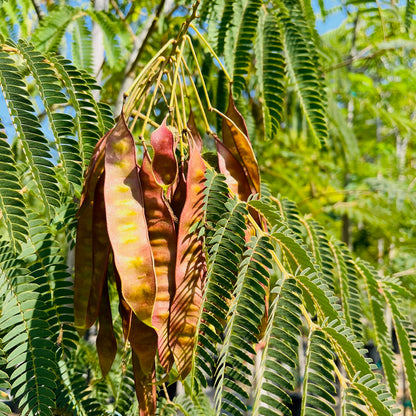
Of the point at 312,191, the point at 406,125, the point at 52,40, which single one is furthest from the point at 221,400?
the point at 312,191

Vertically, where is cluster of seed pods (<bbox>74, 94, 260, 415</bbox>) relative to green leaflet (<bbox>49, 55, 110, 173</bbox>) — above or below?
below

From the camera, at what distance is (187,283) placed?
0.67m

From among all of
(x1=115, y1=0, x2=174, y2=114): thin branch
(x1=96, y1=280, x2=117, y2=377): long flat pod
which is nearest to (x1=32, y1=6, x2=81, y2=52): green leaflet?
(x1=115, y1=0, x2=174, y2=114): thin branch

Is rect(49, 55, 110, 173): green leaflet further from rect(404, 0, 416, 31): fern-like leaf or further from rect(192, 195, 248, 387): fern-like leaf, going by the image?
rect(404, 0, 416, 31): fern-like leaf

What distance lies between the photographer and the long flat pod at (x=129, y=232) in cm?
62

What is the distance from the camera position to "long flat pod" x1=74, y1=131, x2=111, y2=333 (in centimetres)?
69

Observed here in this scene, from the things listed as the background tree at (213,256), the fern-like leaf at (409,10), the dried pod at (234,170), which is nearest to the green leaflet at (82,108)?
the background tree at (213,256)

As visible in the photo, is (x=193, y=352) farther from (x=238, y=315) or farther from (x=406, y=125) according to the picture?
(x=406, y=125)

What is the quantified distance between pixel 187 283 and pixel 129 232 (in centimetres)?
11

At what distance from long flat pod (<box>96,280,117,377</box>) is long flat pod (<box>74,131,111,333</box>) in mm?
30

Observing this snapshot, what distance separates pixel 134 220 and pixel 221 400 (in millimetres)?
258

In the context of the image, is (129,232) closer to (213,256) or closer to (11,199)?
(213,256)

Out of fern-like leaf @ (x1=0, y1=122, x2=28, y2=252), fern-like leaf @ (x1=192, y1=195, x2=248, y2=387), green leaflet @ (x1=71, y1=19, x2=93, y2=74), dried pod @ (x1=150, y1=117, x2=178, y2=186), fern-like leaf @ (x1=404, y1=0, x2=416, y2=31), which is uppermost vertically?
fern-like leaf @ (x1=404, y1=0, x2=416, y2=31)

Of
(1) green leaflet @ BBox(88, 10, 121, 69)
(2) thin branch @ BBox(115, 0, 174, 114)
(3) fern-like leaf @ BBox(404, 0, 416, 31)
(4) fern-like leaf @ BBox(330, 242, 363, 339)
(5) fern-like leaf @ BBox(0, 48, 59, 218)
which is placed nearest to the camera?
(5) fern-like leaf @ BBox(0, 48, 59, 218)
